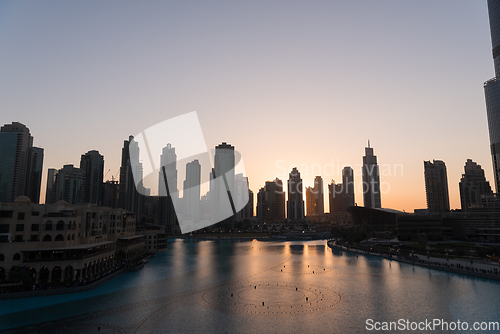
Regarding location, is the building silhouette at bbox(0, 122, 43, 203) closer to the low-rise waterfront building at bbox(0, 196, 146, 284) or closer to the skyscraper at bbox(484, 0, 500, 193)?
the low-rise waterfront building at bbox(0, 196, 146, 284)

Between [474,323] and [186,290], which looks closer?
[474,323]

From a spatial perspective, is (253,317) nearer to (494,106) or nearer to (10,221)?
(10,221)

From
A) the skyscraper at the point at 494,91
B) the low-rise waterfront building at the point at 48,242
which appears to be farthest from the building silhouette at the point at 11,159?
the skyscraper at the point at 494,91

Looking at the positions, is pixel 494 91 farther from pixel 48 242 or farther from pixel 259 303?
pixel 48 242

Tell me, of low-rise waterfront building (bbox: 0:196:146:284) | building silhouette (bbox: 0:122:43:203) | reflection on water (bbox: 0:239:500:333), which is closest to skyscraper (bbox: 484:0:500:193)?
reflection on water (bbox: 0:239:500:333)

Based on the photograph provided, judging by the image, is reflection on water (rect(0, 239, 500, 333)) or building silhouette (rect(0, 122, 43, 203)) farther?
building silhouette (rect(0, 122, 43, 203))

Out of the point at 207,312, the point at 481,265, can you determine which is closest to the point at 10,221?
the point at 207,312

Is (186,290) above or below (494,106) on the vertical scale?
below

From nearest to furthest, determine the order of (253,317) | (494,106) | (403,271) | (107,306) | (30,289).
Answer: (253,317)
(107,306)
(30,289)
(403,271)
(494,106)

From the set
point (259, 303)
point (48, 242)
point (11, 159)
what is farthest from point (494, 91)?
point (11, 159)
